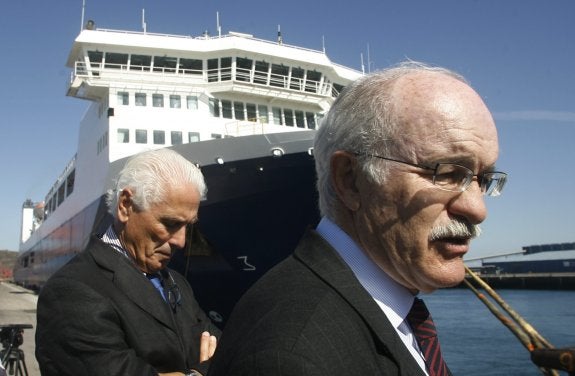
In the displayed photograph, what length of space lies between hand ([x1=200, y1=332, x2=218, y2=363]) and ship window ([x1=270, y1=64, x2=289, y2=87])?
1303cm

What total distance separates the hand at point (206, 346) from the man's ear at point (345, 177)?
1.30 meters

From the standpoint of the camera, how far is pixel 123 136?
43.9 feet

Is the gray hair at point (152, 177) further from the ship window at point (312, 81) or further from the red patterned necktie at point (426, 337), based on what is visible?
the ship window at point (312, 81)

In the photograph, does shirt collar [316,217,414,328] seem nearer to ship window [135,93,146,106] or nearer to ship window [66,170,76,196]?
ship window [135,93,146,106]

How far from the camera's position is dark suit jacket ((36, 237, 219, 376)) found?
6.20 feet

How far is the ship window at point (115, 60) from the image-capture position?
14615 millimetres

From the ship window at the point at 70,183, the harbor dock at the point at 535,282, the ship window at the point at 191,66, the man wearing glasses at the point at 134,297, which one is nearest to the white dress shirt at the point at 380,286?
the man wearing glasses at the point at 134,297

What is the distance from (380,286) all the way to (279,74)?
563 inches

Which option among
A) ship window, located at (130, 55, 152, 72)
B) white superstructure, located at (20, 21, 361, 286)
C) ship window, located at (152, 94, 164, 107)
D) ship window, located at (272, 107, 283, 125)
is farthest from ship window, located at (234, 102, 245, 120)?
ship window, located at (130, 55, 152, 72)

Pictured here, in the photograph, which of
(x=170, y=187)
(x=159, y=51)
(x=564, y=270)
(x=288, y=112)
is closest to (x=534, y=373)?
(x=288, y=112)

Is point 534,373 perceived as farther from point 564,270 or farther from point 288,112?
point 564,270

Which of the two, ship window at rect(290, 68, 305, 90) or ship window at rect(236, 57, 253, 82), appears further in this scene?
ship window at rect(290, 68, 305, 90)

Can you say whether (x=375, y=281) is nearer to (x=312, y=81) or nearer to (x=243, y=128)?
(x=243, y=128)

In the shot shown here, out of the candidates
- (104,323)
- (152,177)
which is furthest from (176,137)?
(104,323)
